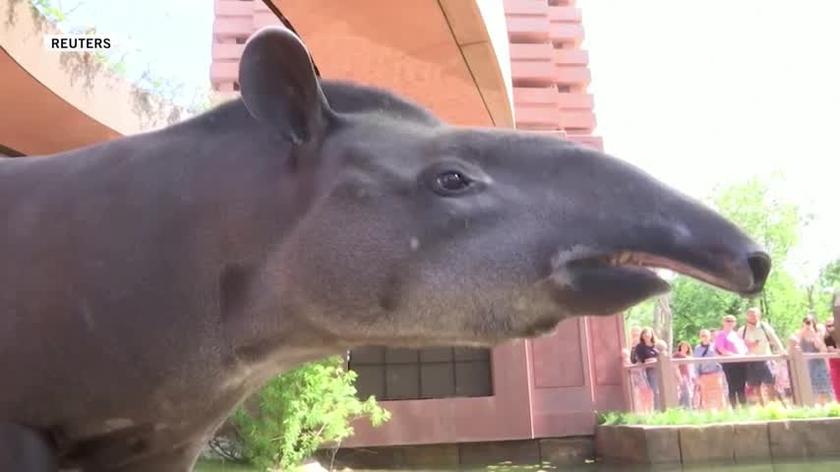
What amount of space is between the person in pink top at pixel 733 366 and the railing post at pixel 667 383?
0.62 m

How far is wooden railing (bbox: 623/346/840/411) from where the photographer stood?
31.8 feet

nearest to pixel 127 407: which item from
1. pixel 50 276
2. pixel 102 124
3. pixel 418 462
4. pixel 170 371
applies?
pixel 170 371

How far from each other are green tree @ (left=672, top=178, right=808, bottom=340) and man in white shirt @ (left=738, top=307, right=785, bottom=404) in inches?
633

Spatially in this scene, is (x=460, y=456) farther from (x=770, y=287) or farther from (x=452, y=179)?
(x=770, y=287)

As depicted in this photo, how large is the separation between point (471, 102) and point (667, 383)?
6.40 meters

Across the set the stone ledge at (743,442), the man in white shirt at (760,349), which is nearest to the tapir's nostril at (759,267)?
the stone ledge at (743,442)

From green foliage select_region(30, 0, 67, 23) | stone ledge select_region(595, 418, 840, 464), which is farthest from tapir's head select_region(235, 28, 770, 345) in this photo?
stone ledge select_region(595, 418, 840, 464)

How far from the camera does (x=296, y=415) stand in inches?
274

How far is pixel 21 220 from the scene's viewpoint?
1.10 metres

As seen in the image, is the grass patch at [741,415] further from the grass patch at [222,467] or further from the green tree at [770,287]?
the green tree at [770,287]

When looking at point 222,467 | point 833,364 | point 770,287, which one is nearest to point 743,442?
point 833,364

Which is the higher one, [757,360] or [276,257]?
[757,360]

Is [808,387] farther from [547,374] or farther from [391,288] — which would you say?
[391,288]

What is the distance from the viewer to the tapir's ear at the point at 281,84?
1.07 metres
